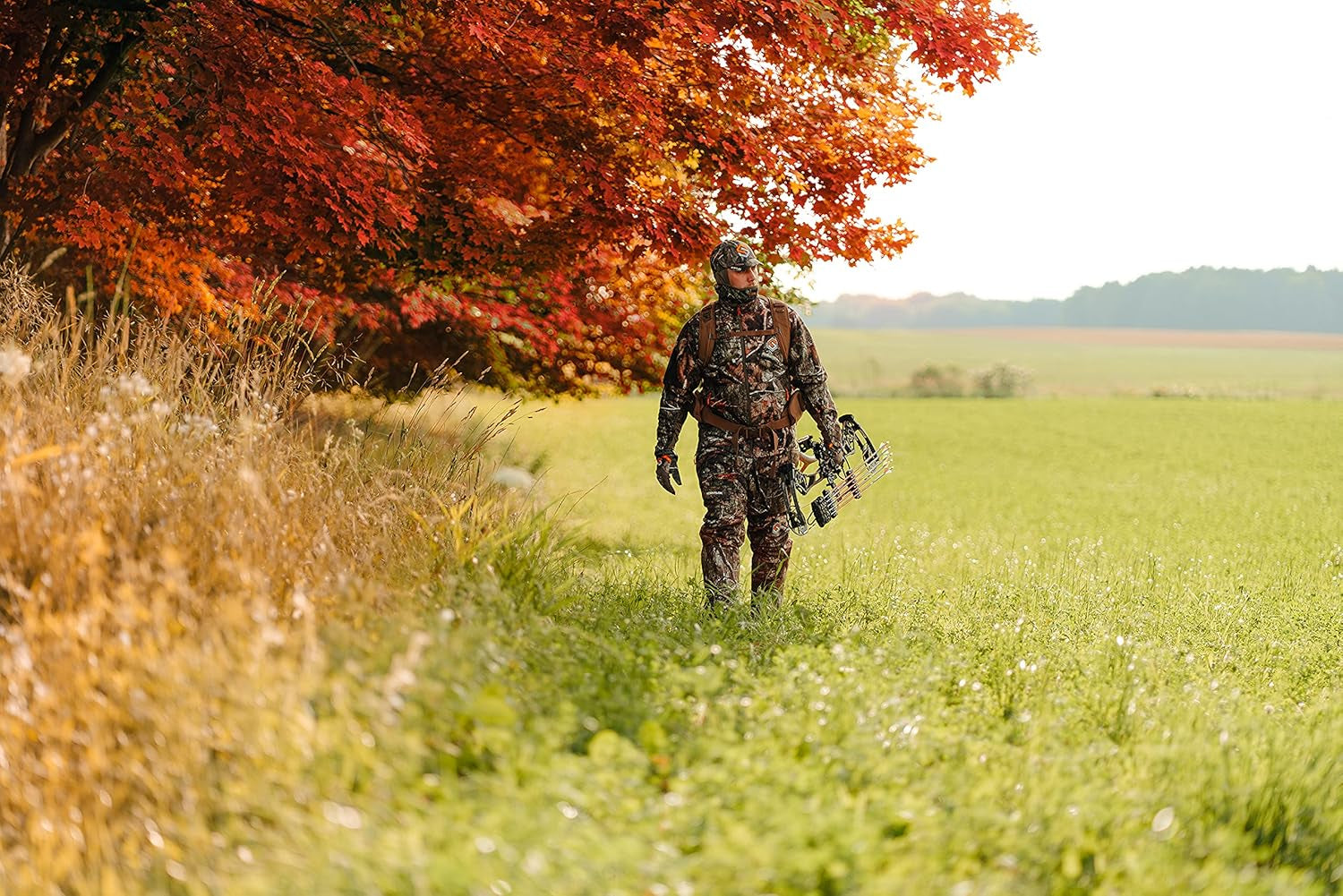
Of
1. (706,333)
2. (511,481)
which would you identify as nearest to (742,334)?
(706,333)

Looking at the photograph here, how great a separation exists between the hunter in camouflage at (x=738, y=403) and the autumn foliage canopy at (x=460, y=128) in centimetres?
242

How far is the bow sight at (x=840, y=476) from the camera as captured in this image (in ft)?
20.5

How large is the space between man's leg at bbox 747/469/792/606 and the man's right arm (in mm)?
491

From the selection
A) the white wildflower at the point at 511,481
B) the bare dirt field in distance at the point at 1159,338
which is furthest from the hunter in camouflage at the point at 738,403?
the bare dirt field in distance at the point at 1159,338

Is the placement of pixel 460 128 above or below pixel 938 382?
above

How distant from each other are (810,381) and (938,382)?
1695 inches

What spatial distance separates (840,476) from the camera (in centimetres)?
660

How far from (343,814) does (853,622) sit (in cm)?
344

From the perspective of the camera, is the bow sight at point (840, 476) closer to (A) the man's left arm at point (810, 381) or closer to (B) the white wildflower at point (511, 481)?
(A) the man's left arm at point (810, 381)

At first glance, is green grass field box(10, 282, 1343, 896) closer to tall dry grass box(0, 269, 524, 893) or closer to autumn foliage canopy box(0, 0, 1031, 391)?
tall dry grass box(0, 269, 524, 893)

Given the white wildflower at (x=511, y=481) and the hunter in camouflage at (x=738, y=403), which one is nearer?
the hunter in camouflage at (x=738, y=403)

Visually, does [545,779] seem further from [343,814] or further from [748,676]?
[748,676]

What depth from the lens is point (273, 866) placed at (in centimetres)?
298

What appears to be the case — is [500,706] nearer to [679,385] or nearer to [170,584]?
[170,584]
